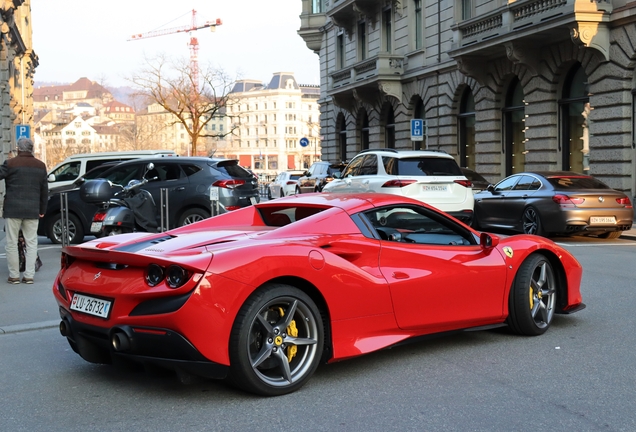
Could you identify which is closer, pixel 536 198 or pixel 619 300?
pixel 619 300

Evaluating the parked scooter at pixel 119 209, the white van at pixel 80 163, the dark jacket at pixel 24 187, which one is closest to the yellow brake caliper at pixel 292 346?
the dark jacket at pixel 24 187

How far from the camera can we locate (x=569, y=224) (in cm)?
1587

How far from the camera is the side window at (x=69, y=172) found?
2017cm

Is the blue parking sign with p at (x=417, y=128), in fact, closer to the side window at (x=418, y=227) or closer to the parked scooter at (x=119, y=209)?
the parked scooter at (x=119, y=209)

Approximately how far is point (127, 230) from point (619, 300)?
7.34 metres

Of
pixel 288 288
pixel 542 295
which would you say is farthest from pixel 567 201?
pixel 288 288

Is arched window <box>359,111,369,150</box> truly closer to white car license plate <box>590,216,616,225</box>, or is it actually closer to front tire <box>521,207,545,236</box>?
front tire <box>521,207,545,236</box>

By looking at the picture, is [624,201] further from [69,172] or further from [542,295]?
[69,172]

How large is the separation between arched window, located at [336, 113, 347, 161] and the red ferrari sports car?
136ft

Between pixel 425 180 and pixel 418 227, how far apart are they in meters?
10.8

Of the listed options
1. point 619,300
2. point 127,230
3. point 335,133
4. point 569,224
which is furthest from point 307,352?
point 335,133

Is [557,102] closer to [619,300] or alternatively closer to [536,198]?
[536,198]

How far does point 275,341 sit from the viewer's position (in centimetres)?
519

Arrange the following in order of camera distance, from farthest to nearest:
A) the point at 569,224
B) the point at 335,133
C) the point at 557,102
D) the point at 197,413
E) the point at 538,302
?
the point at 335,133
the point at 557,102
the point at 569,224
the point at 538,302
the point at 197,413
